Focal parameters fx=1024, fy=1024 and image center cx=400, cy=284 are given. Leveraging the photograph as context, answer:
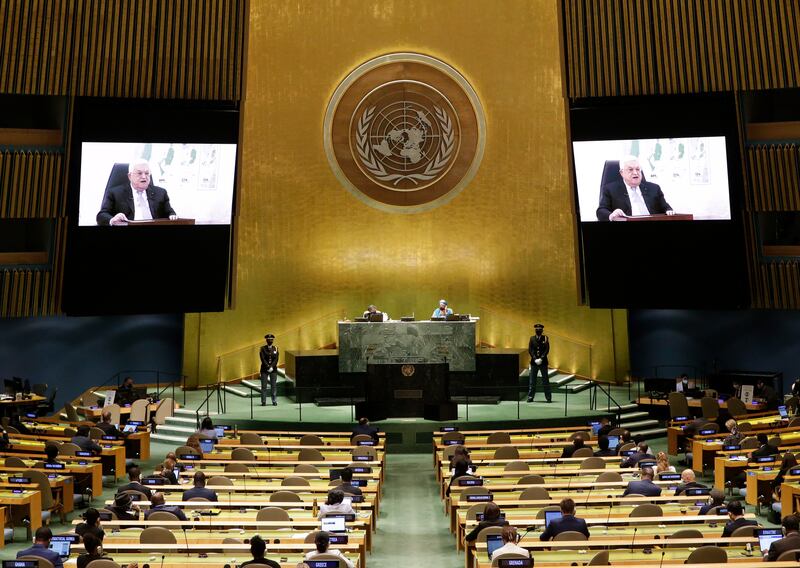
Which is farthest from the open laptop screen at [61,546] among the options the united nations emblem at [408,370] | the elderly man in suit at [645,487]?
the united nations emblem at [408,370]

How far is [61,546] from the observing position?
30.0ft

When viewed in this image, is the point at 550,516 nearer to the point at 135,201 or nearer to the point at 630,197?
the point at 630,197

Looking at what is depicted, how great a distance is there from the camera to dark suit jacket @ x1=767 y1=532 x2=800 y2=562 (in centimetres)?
845

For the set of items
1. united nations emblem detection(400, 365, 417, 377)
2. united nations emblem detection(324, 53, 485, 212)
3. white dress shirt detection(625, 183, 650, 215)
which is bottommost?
united nations emblem detection(400, 365, 417, 377)

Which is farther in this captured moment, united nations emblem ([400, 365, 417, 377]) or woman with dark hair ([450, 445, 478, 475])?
united nations emblem ([400, 365, 417, 377])

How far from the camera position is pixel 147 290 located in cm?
1952

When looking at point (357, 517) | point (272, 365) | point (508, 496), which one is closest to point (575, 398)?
point (272, 365)

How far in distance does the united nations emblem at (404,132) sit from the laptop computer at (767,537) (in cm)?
1530

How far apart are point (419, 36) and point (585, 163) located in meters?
5.64

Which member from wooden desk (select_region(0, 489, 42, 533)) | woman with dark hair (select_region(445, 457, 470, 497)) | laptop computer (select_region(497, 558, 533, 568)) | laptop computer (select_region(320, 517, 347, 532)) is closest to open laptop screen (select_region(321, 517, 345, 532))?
laptop computer (select_region(320, 517, 347, 532))

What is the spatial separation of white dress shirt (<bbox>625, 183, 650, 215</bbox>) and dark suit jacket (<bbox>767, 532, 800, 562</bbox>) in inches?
453

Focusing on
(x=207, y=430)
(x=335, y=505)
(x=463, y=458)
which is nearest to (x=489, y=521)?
(x=335, y=505)

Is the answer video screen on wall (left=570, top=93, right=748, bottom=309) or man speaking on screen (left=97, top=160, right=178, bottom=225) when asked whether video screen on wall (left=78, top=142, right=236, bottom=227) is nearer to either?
man speaking on screen (left=97, top=160, right=178, bottom=225)

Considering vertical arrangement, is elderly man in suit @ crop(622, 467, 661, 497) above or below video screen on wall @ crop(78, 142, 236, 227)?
below
